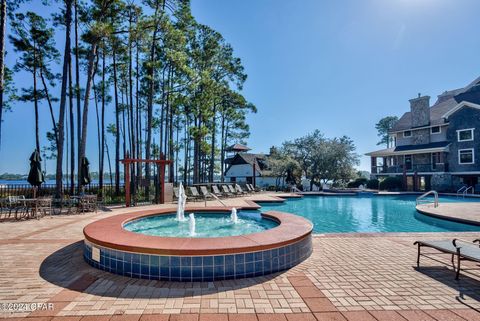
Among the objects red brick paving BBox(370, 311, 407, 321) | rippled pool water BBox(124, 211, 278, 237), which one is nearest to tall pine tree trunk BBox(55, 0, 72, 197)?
rippled pool water BBox(124, 211, 278, 237)

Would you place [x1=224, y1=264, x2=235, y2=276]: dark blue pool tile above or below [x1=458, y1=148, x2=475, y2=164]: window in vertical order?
below

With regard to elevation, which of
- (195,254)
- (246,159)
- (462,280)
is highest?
(246,159)

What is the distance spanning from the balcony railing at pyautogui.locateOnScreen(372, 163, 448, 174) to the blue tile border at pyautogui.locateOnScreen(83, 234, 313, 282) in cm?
2597

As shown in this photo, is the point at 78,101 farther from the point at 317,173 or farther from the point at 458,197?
the point at 458,197

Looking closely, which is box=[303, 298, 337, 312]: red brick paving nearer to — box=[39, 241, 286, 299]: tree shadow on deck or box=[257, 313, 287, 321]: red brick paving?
box=[257, 313, 287, 321]: red brick paving

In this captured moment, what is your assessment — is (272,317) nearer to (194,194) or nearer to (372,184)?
(194,194)

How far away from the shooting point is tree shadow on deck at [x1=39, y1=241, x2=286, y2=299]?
310 cm

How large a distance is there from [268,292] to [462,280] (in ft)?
9.40

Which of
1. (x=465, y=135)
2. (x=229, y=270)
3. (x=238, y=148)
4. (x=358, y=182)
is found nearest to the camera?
(x=229, y=270)

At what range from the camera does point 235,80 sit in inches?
920

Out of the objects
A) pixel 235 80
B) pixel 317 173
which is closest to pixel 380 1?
pixel 235 80

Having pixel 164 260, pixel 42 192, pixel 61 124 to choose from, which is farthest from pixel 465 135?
pixel 42 192

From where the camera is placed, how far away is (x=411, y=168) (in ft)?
84.2

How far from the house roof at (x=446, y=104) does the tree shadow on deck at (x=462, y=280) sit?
87.2ft
